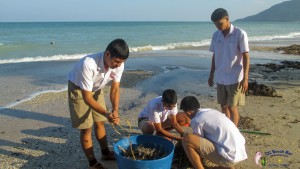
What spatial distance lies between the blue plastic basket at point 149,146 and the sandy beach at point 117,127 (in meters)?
0.50

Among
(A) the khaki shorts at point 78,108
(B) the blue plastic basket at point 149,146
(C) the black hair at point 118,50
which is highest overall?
(C) the black hair at point 118,50

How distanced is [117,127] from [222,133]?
2.35 metres

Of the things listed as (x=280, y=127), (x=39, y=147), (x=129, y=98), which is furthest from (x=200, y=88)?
(x=39, y=147)

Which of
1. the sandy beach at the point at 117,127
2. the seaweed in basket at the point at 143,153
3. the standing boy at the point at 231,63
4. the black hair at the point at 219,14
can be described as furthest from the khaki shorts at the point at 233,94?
the seaweed in basket at the point at 143,153

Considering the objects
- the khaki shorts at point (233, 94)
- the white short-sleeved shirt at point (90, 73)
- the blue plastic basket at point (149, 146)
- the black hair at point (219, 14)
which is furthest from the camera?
the khaki shorts at point (233, 94)

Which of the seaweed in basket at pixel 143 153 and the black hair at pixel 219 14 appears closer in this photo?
the seaweed in basket at pixel 143 153

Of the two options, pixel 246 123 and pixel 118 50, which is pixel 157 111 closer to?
pixel 118 50

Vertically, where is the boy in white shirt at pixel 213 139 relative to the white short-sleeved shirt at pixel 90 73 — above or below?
below

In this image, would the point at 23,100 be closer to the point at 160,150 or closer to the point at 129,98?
the point at 129,98

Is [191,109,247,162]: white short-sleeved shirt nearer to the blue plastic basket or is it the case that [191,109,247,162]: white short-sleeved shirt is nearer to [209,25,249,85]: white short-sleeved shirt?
the blue plastic basket

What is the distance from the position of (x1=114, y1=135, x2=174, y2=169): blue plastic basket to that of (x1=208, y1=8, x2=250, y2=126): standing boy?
1.23m

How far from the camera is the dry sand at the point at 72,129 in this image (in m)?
4.05

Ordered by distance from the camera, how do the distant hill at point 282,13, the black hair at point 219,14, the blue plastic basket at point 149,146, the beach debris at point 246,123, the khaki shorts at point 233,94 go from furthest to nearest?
the distant hill at point 282,13 < the beach debris at point 246,123 < the khaki shorts at point 233,94 < the black hair at point 219,14 < the blue plastic basket at point 149,146

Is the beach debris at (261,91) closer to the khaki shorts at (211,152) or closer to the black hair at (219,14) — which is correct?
the black hair at (219,14)
